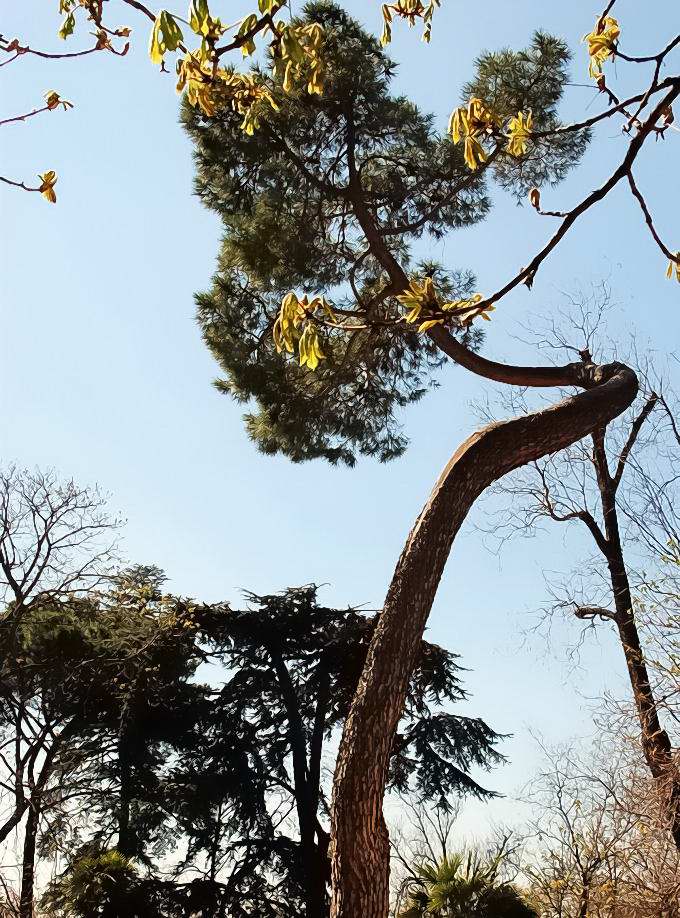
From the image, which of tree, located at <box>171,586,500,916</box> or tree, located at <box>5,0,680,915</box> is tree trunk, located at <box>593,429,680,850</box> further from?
tree, located at <box>171,586,500,916</box>

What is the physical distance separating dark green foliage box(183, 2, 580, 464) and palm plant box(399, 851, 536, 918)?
3.70m

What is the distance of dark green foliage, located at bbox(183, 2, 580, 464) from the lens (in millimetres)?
6734

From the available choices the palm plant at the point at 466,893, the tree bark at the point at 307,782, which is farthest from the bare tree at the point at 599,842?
the tree bark at the point at 307,782

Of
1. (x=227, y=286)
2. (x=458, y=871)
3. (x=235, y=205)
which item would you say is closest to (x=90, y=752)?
(x=458, y=871)

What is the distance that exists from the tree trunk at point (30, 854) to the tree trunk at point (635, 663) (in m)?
6.02

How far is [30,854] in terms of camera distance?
9.15 metres

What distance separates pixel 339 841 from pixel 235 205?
190 inches

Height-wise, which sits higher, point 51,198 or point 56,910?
point 51,198

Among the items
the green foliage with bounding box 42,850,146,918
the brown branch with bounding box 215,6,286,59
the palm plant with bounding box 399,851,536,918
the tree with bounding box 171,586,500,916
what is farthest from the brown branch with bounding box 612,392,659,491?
the brown branch with bounding box 215,6,286,59

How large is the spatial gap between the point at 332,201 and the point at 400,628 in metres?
3.95

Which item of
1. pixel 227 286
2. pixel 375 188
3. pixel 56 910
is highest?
pixel 375 188

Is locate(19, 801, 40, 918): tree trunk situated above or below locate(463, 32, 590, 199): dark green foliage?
below

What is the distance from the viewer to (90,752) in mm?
10195

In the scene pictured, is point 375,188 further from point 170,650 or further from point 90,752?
point 90,752
